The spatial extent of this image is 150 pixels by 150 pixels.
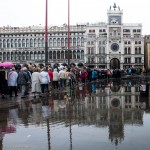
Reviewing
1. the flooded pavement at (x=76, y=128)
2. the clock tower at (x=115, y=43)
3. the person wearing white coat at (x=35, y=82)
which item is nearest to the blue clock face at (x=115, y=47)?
the clock tower at (x=115, y=43)

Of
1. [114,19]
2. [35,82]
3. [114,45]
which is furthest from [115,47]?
[35,82]

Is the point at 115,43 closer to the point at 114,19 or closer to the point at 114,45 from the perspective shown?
the point at 114,45

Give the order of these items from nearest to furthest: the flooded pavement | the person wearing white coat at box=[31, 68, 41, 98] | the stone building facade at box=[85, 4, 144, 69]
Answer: the flooded pavement → the person wearing white coat at box=[31, 68, 41, 98] → the stone building facade at box=[85, 4, 144, 69]

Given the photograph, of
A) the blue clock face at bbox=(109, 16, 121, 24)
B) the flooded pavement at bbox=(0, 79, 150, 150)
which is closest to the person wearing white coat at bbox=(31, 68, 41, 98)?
the flooded pavement at bbox=(0, 79, 150, 150)

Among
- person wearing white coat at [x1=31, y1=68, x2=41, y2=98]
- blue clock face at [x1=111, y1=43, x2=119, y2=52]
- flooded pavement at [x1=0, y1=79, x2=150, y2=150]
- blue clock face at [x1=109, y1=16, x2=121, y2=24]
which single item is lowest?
flooded pavement at [x1=0, y1=79, x2=150, y2=150]

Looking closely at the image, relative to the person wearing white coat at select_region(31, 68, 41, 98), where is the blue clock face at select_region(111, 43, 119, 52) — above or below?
above

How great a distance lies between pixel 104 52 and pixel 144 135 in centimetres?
10501

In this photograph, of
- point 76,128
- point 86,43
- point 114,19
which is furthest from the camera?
point 114,19

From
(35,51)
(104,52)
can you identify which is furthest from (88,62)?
(35,51)

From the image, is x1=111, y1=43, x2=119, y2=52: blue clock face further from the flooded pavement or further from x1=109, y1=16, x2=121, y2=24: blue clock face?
the flooded pavement

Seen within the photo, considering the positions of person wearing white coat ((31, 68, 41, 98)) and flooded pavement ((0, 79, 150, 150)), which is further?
person wearing white coat ((31, 68, 41, 98))

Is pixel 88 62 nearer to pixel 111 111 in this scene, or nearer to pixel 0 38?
pixel 0 38

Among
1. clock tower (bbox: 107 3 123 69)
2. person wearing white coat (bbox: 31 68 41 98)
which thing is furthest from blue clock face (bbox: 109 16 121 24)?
person wearing white coat (bbox: 31 68 41 98)

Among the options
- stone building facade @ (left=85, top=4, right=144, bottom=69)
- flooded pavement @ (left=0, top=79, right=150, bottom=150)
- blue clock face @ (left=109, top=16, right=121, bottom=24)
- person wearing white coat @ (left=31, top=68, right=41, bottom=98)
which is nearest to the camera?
flooded pavement @ (left=0, top=79, right=150, bottom=150)
